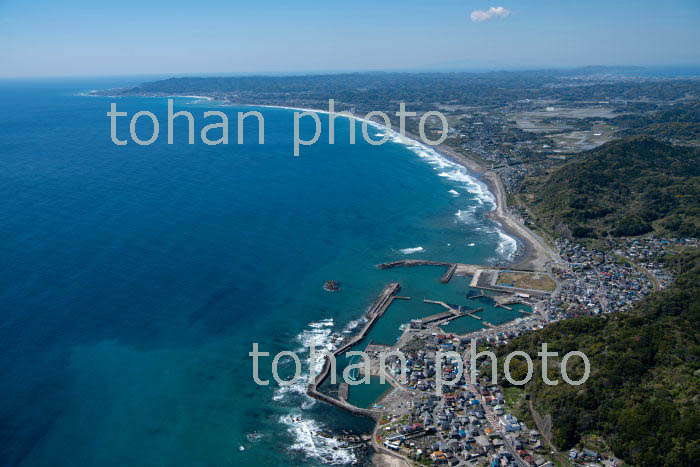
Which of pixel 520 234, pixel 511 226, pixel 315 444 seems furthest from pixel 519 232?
pixel 315 444

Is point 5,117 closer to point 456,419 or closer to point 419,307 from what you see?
point 419,307

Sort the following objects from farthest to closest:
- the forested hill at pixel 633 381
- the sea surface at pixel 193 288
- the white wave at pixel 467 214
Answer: the white wave at pixel 467 214
the sea surface at pixel 193 288
the forested hill at pixel 633 381

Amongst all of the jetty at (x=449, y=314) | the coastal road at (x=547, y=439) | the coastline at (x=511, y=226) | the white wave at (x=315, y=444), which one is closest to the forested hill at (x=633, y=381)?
the coastal road at (x=547, y=439)

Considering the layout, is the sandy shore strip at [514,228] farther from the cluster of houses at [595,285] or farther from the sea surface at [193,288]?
the cluster of houses at [595,285]

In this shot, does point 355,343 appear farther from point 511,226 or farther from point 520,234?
point 511,226

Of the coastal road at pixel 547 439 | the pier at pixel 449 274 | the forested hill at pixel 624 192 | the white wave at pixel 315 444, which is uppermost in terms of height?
the forested hill at pixel 624 192
